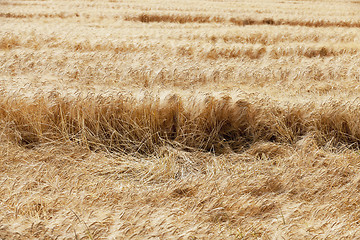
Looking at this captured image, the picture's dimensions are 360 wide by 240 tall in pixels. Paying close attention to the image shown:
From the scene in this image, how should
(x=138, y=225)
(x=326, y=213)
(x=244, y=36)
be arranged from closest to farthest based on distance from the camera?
(x=138, y=225) < (x=326, y=213) < (x=244, y=36)

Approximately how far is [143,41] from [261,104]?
15.6ft

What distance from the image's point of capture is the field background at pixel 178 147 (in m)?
2.33

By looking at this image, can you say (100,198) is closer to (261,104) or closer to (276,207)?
(276,207)

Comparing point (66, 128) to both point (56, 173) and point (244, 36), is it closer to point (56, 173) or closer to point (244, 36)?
point (56, 173)

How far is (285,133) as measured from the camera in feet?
12.4

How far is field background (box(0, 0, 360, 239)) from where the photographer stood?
233 cm

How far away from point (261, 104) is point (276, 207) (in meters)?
1.58

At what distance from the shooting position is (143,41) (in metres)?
7.94

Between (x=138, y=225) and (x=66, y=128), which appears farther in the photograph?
(x=66, y=128)

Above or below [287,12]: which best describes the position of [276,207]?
below

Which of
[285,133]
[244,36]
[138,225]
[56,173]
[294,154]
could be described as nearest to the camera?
[138,225]

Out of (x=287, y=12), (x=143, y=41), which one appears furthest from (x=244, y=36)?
(x=287, y=12)

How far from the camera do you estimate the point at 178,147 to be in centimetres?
379

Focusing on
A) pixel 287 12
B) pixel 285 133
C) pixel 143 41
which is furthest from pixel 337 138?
pixel 287 12
